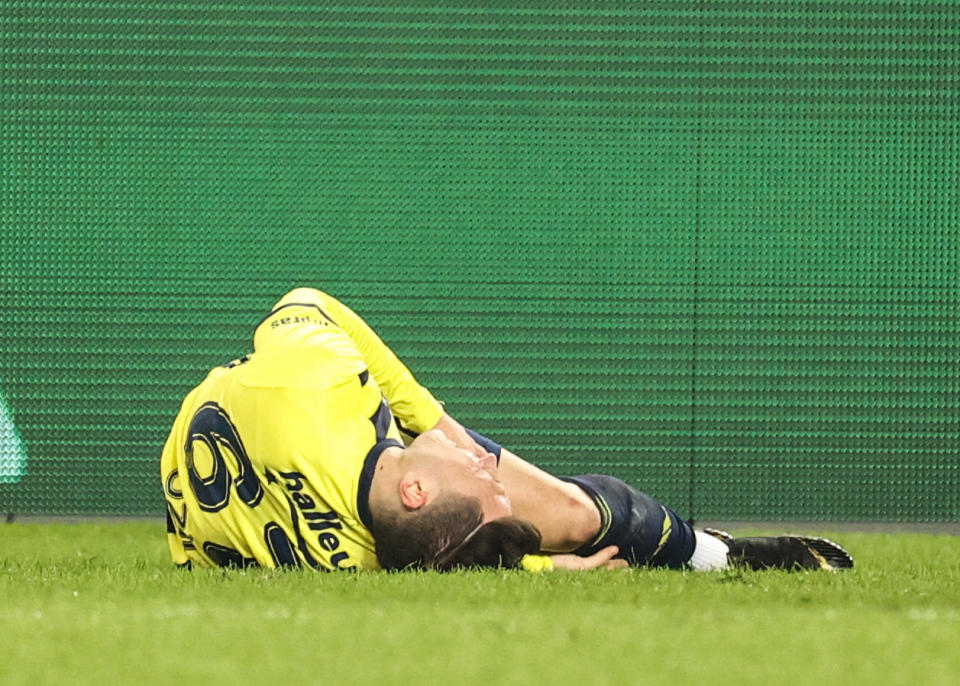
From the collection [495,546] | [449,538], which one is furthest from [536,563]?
[449,538]

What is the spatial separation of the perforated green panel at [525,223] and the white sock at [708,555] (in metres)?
1.48

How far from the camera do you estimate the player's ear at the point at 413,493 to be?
10.4 feet

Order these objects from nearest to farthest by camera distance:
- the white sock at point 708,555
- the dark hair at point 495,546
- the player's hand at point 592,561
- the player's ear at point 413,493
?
1. the player's ear at point 413,493
2. the dark hair at point 495,546
3. the player's hand at point 592,561
4. the white sock at point 708,555

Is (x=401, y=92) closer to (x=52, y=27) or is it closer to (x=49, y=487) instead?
(x=52, y=27)

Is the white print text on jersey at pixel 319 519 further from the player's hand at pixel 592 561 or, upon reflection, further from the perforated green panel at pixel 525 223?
the perforated green panel at pixel 525 223

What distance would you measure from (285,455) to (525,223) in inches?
85.6

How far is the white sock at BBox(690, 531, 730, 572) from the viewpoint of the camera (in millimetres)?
3664

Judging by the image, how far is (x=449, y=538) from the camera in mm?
3264

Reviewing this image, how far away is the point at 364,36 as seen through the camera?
206 inches

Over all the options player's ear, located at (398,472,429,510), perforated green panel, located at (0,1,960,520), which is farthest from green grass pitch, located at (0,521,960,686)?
perforated green panel, located at (0,1,960,520)

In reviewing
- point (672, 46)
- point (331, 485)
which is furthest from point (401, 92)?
point (331, 485)

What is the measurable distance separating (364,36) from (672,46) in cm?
109

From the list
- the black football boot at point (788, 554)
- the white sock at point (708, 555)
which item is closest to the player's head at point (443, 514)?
the white sock at point (708, 555)

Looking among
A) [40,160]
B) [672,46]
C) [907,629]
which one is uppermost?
[672,46]
